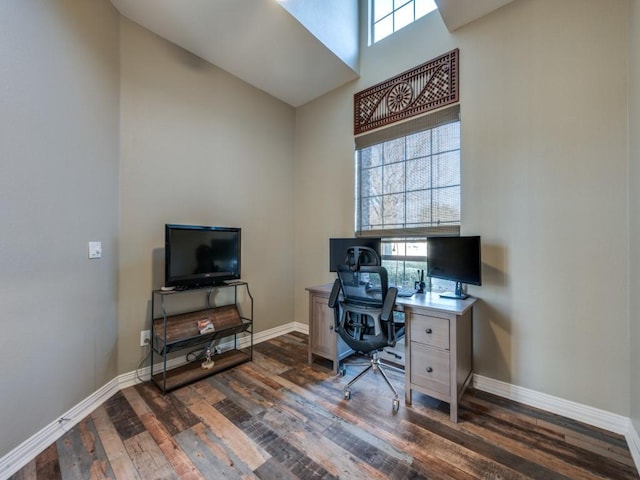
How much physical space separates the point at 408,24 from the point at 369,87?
26.6 inches

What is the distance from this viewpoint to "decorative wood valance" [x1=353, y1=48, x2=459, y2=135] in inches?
97.8

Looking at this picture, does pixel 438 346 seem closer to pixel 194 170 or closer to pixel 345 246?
pixel 345 246

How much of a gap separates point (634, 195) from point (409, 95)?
1.93 metres

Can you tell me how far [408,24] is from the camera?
9.12 ft

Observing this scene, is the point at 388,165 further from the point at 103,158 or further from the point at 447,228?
the point at 103,158

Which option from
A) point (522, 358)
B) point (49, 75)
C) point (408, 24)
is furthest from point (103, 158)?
point (522, 358)

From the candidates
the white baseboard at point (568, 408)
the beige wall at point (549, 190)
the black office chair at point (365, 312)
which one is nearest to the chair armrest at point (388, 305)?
the black office chair at point (365, 312)

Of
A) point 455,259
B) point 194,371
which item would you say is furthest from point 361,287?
point 194,371

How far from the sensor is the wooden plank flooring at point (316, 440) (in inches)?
58.3

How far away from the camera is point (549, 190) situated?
79.3 inches

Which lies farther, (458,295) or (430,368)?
(458,295)

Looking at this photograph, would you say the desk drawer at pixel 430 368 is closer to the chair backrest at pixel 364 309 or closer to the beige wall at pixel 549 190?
the chair backrest at pixel 364 309

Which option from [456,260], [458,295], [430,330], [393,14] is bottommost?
[430,330]

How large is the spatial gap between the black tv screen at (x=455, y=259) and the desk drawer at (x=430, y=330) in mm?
431
